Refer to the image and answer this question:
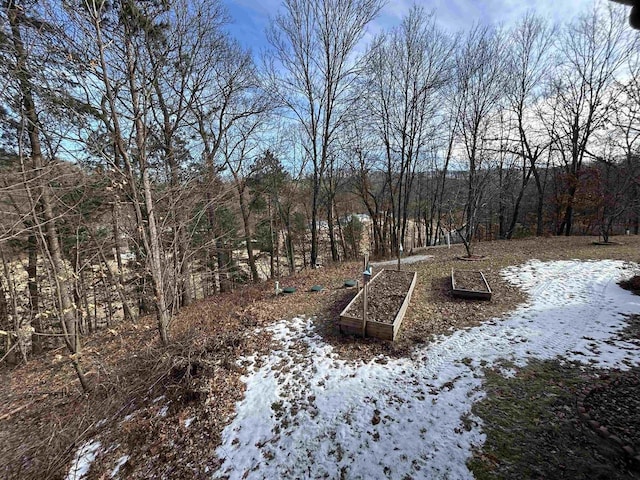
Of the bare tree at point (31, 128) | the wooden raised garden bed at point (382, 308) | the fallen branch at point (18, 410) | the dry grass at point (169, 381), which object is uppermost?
→ the bare tree at point (31, 128)

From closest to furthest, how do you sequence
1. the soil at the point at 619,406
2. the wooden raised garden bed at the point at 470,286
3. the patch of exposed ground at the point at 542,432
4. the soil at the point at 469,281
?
1. the patch of exposed ground at the point at 542,432
2. the soil at the point at 619,406
3. the wooden raised garden bed at the point at 470,286
4. the soil at the point at 469,281

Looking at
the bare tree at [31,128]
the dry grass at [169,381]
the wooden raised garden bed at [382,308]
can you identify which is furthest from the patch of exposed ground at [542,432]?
the bare tree at [31,128]

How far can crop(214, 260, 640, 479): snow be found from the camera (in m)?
2.62

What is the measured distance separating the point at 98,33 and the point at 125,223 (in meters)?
2.75

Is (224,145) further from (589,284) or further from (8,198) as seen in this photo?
(589,284)

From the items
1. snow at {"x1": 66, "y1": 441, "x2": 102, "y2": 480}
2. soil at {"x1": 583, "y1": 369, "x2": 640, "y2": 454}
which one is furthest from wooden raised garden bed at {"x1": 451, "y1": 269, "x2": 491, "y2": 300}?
snow at {"x1": 66, "y1": 441, "x2": 102, "y2": 480}

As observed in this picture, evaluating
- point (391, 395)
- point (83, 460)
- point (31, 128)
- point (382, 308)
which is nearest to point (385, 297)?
point (382, 308)

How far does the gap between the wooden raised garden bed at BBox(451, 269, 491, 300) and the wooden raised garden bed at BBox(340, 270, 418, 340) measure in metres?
1.07

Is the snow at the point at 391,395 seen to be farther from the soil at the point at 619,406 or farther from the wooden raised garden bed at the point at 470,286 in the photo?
the wooden raised garden bed at the point at 470,286

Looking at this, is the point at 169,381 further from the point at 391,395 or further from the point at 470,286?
the point at 470,286

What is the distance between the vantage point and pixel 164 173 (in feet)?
14.7

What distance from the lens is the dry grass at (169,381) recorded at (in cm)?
302

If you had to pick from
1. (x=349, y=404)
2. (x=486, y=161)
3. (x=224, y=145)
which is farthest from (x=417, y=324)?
(x=486, y=161)

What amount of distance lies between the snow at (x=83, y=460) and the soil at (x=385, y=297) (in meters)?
4.09
